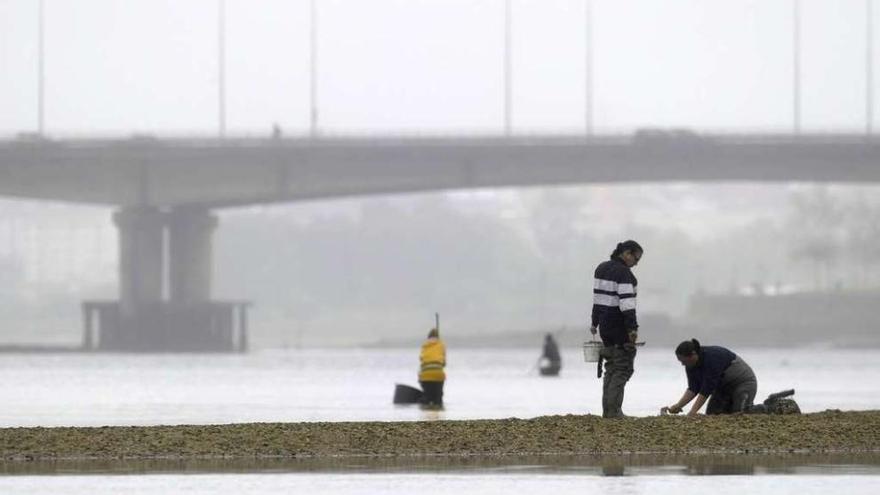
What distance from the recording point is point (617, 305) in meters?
24.6

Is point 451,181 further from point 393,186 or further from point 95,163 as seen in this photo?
point 95,163

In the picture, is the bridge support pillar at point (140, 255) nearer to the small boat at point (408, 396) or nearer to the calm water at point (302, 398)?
the calm water at point (302, 398)

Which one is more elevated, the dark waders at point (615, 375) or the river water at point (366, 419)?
the dark waders at point (615, 375)

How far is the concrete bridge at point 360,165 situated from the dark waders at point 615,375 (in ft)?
291

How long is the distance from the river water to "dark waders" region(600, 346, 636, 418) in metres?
3.95

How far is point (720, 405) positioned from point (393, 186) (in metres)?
93.7

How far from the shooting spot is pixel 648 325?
186000 millimetres

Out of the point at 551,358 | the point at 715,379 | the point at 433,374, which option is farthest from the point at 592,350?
the point at 551,358

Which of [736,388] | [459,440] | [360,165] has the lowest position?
[459,440]

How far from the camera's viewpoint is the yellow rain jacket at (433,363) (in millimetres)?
40531

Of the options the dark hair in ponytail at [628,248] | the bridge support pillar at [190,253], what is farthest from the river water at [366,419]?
the bridge support pillar at [190,253]

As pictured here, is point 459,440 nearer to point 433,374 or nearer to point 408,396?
point 433,374

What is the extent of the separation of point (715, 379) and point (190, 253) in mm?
109471

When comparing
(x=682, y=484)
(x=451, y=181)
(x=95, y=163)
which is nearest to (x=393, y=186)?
(x=451, y=181)
